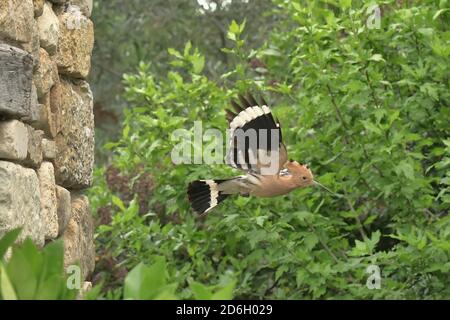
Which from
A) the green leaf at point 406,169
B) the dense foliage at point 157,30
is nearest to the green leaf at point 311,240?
the green leaf at point 406,169

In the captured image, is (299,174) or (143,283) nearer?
(143,283)

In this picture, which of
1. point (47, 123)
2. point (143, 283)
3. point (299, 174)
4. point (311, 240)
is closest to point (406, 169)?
point (311, 240)

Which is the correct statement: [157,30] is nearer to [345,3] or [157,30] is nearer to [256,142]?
[345,3]

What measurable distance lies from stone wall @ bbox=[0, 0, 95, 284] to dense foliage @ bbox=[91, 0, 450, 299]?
4.45ft

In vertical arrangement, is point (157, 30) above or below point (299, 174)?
above

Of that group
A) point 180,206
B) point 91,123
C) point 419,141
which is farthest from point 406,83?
point 91,123

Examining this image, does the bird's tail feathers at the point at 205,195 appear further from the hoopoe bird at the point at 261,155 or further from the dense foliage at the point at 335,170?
the dense foliage at the point at 335,170

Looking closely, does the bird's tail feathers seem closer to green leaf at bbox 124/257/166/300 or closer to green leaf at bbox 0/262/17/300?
green leaf at bbox 124/257/166/300

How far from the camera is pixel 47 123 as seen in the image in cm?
331

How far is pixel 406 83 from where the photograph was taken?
5023 mm

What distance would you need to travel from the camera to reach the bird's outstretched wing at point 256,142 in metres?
3.53

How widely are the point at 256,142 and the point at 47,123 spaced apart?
0.72 meters

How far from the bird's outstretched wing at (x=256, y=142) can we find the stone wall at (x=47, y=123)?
55 centimetres

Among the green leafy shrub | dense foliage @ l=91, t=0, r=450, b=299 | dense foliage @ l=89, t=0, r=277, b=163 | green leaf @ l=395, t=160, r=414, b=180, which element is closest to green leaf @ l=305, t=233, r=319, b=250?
dense foliage @ l=91, t=0, r=450, b=299
